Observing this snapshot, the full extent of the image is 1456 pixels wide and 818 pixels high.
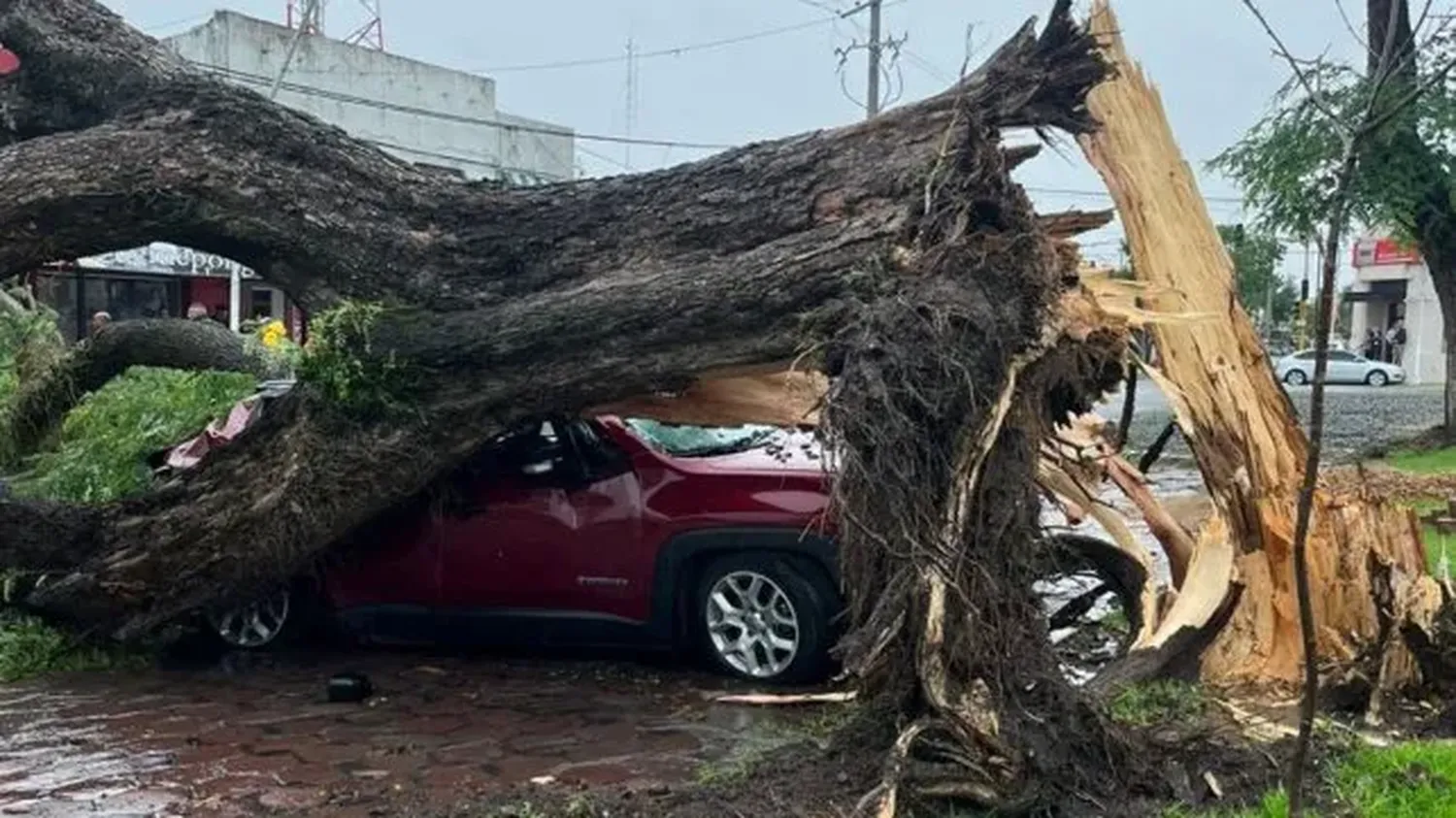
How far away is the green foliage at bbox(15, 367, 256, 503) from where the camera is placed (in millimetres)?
Answer: 10430

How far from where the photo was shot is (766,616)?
7711mm

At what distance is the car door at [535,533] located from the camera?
26.4ft

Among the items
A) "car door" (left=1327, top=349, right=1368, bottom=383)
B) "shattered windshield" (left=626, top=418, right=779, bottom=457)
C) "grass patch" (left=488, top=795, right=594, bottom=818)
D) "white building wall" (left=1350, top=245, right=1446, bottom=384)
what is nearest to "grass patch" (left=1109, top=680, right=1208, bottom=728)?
"grass patch" (left=488, top=795, right=594, bottom=818)

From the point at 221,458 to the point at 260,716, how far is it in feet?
4.59

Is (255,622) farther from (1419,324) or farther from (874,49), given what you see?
(1419,324)

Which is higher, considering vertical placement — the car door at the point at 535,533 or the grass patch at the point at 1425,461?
the car door at the point at 535,533

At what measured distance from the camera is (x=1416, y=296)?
5422 cm

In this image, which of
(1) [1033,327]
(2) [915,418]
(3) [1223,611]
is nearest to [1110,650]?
(3) [1223,611]

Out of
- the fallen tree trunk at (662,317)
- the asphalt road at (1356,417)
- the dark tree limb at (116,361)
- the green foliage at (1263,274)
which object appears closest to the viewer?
the fallen tree trunk at (662,317)

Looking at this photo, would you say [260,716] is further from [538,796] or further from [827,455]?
[827,455]

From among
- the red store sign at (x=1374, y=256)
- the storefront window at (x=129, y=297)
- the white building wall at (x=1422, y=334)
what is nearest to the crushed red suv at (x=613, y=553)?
the storefront window at (x=129, y=297)

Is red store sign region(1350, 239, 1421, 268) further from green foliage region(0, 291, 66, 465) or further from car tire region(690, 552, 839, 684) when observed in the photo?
car tire region(690, 552, 839, 684)

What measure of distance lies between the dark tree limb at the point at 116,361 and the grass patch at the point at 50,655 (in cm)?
307

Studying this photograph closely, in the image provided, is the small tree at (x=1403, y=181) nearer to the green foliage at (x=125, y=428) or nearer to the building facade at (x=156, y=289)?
the green foliage at (x=125, y=428)
